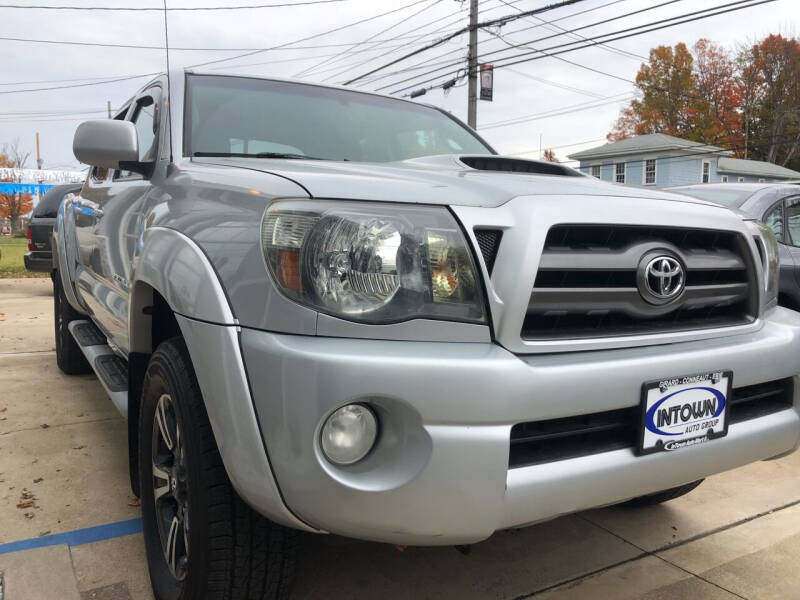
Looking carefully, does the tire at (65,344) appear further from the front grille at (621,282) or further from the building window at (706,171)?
the building window at (706,171)

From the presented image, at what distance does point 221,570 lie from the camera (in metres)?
1.66

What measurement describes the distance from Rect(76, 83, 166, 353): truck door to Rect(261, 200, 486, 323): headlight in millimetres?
1115

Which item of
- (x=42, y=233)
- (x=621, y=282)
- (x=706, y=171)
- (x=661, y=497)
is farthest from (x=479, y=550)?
(x=706, y=171)

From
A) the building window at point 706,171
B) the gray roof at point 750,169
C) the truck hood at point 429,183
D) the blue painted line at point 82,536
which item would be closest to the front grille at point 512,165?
the truck hood at point 429,183

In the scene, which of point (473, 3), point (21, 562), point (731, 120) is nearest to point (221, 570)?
point (21, 562)

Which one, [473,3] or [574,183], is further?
[473,3]

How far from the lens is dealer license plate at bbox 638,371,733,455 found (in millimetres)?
1652

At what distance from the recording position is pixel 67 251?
4.28m

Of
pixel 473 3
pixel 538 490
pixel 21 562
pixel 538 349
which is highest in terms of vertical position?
pixel 473 3

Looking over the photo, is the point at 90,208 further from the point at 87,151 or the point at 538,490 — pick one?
the point at 538,490

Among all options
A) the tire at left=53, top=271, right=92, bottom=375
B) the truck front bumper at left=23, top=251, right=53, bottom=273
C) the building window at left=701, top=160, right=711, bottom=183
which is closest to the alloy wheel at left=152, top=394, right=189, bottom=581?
the tire at left=53, top=271, right=92, bottom=375

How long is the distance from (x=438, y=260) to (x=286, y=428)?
498 millimetres

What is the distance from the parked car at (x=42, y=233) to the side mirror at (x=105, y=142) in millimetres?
7878

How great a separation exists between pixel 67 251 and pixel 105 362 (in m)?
1.42
